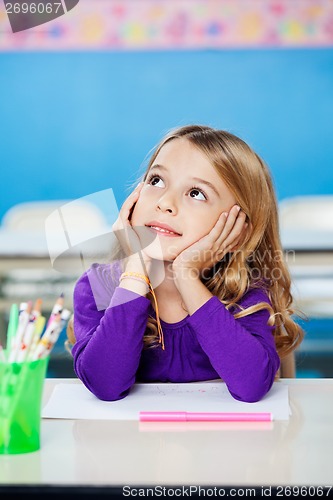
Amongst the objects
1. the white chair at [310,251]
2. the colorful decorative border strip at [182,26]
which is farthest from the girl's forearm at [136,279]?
the colorful decorative border strip at [182,26]

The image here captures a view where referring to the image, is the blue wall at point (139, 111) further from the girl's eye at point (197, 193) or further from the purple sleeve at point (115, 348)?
the purple sleeve at point (115, 348)

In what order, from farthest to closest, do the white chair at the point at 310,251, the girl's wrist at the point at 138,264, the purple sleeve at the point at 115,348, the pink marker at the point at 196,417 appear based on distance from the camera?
the white chair at the point at 310,251
the girl's wrist at the point at 138,264
the purple sleeve at the point at 115,348
the pink marker at the point at 196,417

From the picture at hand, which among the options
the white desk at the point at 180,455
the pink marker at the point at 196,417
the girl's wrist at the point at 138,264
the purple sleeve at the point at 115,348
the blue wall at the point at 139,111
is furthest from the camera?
the blue wall at the point at 139,111

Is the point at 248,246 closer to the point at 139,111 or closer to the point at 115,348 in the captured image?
the point at 115,348

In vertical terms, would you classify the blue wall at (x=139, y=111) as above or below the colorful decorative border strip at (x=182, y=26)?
below

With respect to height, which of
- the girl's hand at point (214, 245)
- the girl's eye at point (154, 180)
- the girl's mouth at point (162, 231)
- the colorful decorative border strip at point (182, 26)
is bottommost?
the colorful decorative border strip at point (182, 26)

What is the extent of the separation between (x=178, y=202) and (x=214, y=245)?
10 cm

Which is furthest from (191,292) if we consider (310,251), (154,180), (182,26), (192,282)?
(182,26)

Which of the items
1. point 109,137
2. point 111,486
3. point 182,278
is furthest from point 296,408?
point 109,137

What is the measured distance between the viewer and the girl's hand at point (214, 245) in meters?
1.32

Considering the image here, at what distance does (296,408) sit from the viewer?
114cm

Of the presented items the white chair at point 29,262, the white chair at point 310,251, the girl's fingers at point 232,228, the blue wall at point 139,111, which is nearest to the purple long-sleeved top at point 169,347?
the girl's fingers at point 232,228

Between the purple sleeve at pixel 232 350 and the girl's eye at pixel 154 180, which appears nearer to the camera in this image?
the purple sleeve at pixel 232 350

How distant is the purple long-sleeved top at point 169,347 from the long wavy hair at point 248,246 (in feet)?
0.13
